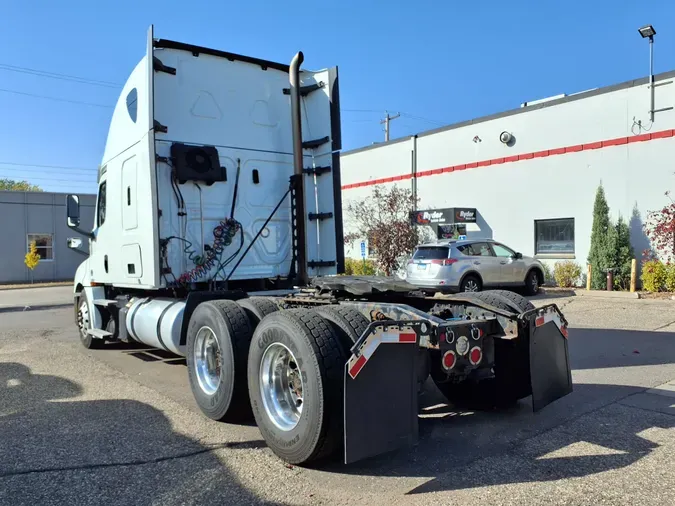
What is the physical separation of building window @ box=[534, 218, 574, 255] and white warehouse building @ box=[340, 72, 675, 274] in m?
0.03

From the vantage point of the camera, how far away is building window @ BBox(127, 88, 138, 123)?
6.73 meters

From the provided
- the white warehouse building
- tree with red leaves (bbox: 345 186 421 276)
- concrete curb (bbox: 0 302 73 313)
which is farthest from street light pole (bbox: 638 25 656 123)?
concrete curb (bbox: 0 302 73 313)

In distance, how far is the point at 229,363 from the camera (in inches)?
186

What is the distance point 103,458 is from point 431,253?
38.6ft

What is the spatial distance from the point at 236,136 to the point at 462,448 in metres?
4.66

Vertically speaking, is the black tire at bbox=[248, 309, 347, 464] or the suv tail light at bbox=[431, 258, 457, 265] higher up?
the suv tail light at bbox=[431, 258, 457, 265]

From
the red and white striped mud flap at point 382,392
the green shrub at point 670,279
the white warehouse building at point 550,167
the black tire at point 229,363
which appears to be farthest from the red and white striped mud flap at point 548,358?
the white warehouse building at point 550,167

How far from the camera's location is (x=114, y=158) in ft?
25.0

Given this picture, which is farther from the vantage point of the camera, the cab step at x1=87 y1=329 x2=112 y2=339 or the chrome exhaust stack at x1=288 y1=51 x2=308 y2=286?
the cab step at x1=87 y1=329 x2=112 y2=339

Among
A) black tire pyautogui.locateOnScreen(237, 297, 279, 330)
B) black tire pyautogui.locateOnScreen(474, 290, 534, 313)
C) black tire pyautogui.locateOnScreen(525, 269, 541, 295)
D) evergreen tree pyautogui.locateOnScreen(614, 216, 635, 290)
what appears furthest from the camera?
black tire pyautogui.locateOnScreen(525, 269, 541, 295)

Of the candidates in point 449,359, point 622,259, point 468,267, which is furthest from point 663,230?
point 449,359

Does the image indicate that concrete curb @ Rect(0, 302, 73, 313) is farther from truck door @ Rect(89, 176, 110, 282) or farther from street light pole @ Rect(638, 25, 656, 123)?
street light pole @ Rect(638, 25, 656, 123)

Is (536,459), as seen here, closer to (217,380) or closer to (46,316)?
(217,380)

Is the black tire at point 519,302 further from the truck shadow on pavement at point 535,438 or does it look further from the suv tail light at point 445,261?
the suv tail light at point 445,261
